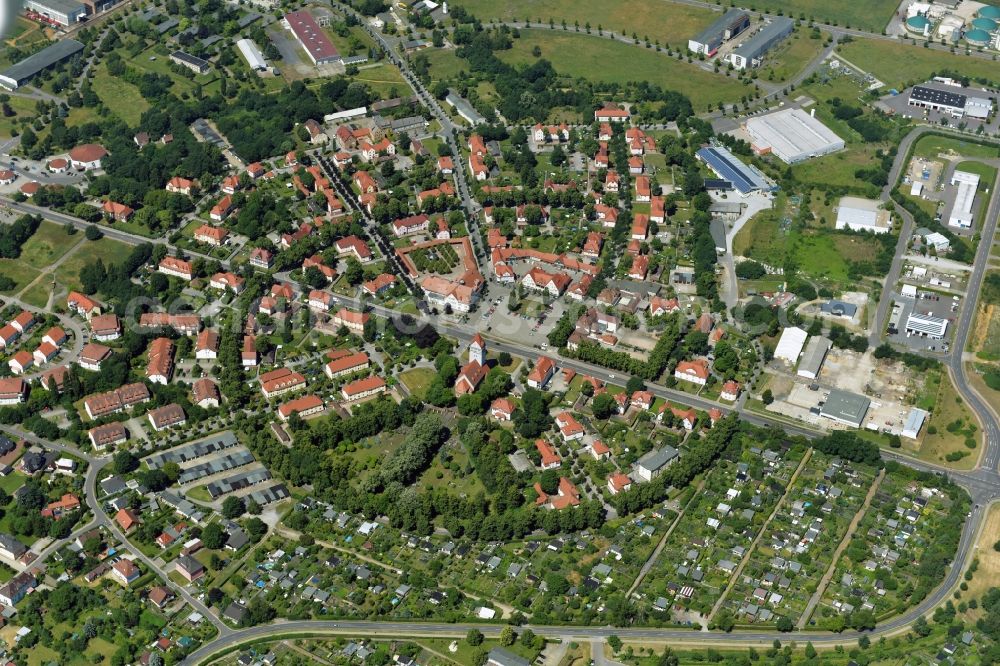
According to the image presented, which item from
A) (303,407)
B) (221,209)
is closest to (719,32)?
(221,209)

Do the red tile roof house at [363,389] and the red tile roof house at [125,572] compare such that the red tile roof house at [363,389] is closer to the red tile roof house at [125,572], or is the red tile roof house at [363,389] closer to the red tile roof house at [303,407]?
the red tile roof house at [303,407]

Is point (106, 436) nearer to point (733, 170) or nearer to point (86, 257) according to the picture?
Answer: point (86, 257)

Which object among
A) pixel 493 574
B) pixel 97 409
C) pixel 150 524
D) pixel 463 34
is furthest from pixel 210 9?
pixel 493 574

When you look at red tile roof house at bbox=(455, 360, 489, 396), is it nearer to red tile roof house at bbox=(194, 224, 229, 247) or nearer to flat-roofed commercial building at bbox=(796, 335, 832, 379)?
flat-roofed commercial building at bbox=(796, 335, 832, 379)

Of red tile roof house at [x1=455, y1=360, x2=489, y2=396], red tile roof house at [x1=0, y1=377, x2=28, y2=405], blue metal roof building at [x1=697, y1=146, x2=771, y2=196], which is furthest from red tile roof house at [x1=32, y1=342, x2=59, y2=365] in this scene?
blue metal roof building at [x1=697, y1=146, x2=771, y2=196]

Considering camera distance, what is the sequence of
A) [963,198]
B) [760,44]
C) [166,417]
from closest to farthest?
[166,417], [963,198], [760,44]
